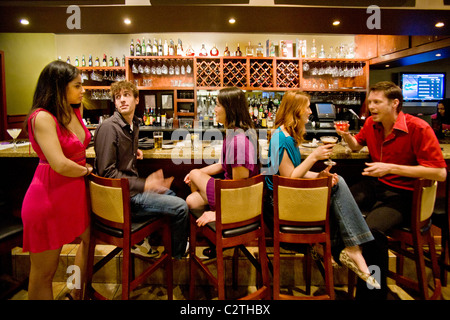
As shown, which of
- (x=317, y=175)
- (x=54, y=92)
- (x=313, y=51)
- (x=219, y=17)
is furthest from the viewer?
(x=313, y=51)

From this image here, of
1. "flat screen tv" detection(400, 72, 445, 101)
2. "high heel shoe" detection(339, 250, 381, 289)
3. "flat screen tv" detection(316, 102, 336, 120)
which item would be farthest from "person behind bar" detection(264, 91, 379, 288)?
"flat screen tv" detection(400, 72, 445, 101)

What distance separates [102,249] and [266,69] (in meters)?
4.15

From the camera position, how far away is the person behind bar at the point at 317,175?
1.70 m

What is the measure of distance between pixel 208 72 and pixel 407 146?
3.97 metres

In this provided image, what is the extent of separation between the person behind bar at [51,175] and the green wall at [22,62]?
4534 millimetres

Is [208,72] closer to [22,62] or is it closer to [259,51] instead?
[259,51]

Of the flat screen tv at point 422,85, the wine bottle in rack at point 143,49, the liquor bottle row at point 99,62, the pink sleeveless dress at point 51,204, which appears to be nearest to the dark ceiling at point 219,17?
the pink sleeveless dress at point 51,204

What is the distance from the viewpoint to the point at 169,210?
1.88m

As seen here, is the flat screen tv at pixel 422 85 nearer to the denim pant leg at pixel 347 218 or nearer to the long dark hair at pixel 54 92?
the denim pant leg at pixel 347 218

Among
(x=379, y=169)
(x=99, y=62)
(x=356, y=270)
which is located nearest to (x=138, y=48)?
(x=99, y=62)

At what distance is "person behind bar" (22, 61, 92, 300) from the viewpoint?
59.1 inches

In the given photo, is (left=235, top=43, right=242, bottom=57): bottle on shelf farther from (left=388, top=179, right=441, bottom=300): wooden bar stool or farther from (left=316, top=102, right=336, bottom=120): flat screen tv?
(left=388, top=179, right=441, bottom=300): wooden bar stool

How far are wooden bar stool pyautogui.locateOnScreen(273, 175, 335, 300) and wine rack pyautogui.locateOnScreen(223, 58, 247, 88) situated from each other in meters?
3.89

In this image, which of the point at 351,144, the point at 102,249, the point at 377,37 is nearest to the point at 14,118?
the point at 102,249
